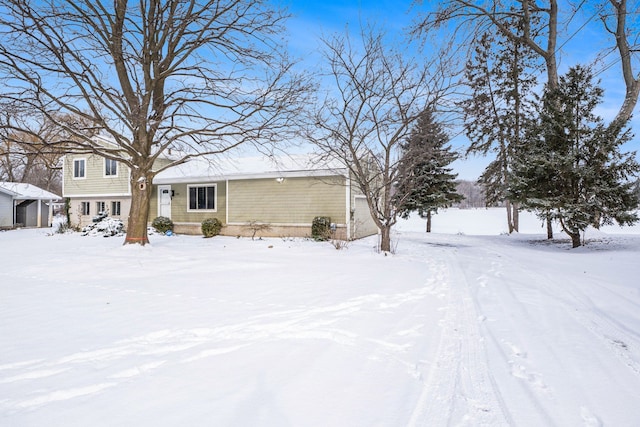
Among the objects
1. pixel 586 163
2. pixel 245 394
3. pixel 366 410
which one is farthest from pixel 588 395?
pixel 586 163

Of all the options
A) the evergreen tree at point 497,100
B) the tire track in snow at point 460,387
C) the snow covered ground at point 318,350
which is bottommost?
the tire track in snow at point 460,387

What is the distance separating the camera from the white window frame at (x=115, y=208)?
19.3 meters

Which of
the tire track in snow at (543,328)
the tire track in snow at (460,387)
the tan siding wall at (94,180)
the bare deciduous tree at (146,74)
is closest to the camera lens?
the tire track in snow at (460,387)

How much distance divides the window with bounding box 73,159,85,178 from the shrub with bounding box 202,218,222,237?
32.8ft

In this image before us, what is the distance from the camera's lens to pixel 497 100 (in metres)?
20.1

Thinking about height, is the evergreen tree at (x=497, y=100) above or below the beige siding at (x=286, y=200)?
above

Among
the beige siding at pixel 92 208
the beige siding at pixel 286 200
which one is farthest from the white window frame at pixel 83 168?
the beige siding at pixel 286 200

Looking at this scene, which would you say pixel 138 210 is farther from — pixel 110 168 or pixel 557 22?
pixel 557 22

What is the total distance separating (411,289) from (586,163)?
33.8 ft

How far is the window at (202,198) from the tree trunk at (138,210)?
5305 mm

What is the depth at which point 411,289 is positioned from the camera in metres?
5.66

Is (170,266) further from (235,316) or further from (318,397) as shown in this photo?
(318,397)

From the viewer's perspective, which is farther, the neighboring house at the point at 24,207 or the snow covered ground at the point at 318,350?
the neighboring house at the point at 24,207

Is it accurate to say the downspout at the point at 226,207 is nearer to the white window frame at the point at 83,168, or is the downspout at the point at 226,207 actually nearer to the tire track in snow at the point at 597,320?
the white window frame at the point at 83,168
